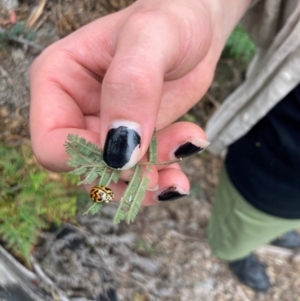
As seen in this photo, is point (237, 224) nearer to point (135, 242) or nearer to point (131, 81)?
point (135, 242)

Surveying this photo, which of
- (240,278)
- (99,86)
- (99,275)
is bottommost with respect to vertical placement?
(240,278)

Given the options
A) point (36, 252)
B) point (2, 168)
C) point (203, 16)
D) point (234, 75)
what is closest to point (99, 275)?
point (36, 252)

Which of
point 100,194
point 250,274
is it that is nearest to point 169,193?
point 100,194

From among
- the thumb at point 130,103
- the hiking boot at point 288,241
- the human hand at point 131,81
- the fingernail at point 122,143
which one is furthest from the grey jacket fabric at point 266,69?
the hiking boot at point 288,241

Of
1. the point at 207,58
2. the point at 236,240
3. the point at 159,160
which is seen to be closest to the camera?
the point at 159,160

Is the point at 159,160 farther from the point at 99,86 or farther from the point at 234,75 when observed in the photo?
the point at 234,75
